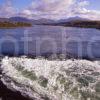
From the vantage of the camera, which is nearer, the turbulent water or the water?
the turbulent water

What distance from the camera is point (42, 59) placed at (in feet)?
31.3

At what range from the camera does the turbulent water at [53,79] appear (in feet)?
20.5

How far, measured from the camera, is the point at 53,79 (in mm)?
7113

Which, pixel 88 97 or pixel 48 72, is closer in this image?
pixel 88 97

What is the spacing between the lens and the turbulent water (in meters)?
6.25

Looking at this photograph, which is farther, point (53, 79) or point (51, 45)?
point (51, 45)

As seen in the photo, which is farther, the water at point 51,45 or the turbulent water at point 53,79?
the water at point 51,45

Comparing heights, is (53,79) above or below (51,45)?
below

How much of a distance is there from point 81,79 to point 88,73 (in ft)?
1.62

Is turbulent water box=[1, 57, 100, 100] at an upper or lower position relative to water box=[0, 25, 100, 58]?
lower

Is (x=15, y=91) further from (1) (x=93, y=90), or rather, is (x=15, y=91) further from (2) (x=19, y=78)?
(1) (x=93, y=90)

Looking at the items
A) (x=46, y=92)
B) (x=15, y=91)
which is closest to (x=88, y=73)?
(x=46, y=92)

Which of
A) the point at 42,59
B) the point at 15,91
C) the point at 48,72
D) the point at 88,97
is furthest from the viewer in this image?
the point at 42,59

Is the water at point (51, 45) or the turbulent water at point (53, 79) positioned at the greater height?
the water at point (51, 45)
